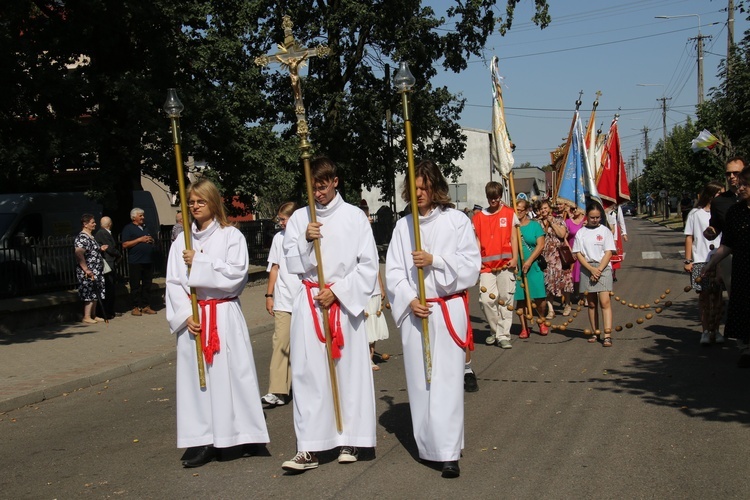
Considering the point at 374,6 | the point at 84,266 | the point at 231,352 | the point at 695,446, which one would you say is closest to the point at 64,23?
the point at 84,266

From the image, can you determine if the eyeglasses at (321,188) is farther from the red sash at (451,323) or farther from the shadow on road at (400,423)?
the shadow on road at (400,423)

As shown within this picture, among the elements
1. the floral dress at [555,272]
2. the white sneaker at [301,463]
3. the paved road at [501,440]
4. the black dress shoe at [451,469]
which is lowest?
the paved road at [501,440]

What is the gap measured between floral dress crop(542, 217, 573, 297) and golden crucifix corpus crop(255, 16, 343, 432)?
8085 millimetres

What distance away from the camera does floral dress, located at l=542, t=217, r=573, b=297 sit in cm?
1330

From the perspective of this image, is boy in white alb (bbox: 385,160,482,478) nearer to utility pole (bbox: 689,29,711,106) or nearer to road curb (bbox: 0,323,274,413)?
road curb (bbox: 0,323,274,413)

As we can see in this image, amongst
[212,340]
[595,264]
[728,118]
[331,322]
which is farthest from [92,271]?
[728,118]

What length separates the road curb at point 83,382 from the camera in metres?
8.79

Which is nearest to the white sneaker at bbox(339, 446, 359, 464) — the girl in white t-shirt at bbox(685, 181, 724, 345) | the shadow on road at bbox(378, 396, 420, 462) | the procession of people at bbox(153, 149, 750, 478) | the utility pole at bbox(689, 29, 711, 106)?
the procession of people at bbox(153, 149, 750, 478)

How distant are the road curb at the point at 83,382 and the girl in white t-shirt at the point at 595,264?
18.3 feet

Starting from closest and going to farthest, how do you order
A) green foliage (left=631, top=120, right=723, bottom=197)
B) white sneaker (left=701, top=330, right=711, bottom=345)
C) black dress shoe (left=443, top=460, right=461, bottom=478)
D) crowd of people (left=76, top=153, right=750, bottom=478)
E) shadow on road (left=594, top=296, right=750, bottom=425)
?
black dress shoe (left=443, top=460, right=461, bottom=478), crowd of people (left=76, top=153, right=750, bottom=478), shadow on road (left=594, top=296, right=750, bottom=425), white sneaker (left=701, top=330, right=711, bottom=345), green foliage (left=631, top=120, right=723, bottom=197)

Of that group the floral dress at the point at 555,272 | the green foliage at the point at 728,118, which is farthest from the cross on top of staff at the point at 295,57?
the green foliage at the point at 728,118

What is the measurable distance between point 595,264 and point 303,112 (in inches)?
233

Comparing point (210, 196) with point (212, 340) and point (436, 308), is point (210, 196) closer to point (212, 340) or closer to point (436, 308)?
point (212, 340)

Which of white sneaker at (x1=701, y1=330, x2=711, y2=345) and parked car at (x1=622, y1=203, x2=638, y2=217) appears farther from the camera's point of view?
parked car at (x1=622, y1=203, x2=638, y2=217)
